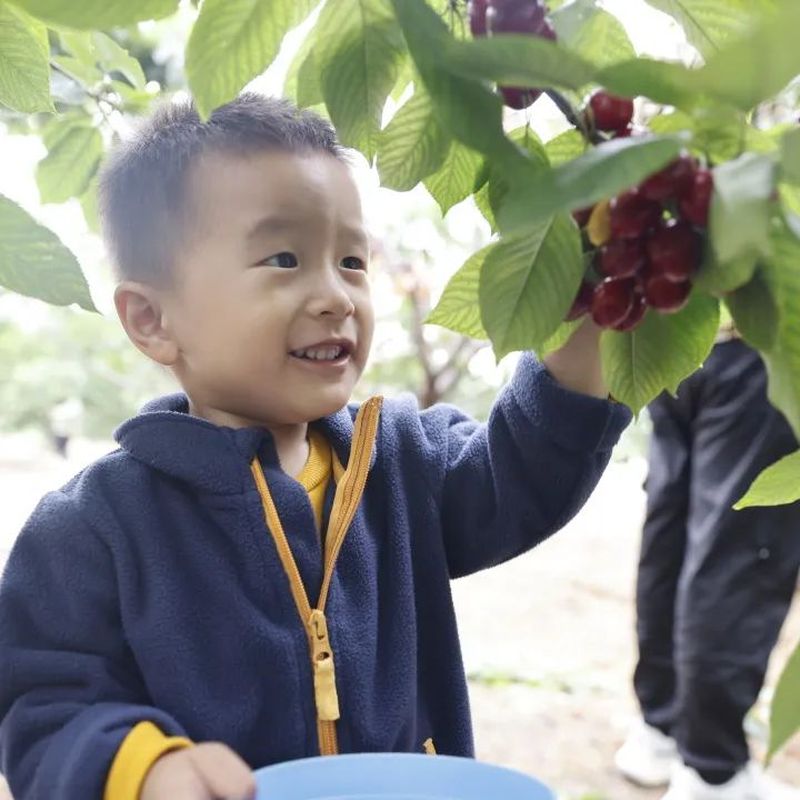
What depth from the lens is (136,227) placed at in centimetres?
79

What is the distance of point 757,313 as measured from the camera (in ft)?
1.10

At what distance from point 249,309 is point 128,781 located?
1.02 feet

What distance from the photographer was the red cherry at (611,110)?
0.40 metres

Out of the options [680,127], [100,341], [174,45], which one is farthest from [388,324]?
[680,127]

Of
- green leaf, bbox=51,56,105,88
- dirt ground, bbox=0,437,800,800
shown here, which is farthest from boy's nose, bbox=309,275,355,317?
dirt ground, bbox=0,437,800,800

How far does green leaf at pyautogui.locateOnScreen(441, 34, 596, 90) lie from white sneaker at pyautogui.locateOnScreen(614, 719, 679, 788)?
1869mm

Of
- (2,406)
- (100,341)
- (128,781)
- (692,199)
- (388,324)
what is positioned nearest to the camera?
(692,199)

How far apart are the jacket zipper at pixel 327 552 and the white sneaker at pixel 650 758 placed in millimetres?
1428

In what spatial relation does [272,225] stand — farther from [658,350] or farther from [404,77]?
[658,350]

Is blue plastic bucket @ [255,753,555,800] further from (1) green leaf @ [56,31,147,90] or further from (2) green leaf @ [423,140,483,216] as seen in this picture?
(1) green leaf @ [56,31,147,90]

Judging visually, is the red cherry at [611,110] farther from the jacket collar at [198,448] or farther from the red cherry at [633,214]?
the jacket collar at [198,448]

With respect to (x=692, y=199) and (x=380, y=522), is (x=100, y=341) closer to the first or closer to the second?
(x=380, y=522)

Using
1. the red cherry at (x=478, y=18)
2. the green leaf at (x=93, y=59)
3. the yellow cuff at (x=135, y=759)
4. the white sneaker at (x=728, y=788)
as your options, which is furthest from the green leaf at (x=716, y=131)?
the white sneaker at (x=728, y=788)

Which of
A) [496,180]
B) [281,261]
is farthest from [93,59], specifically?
[496,180]
